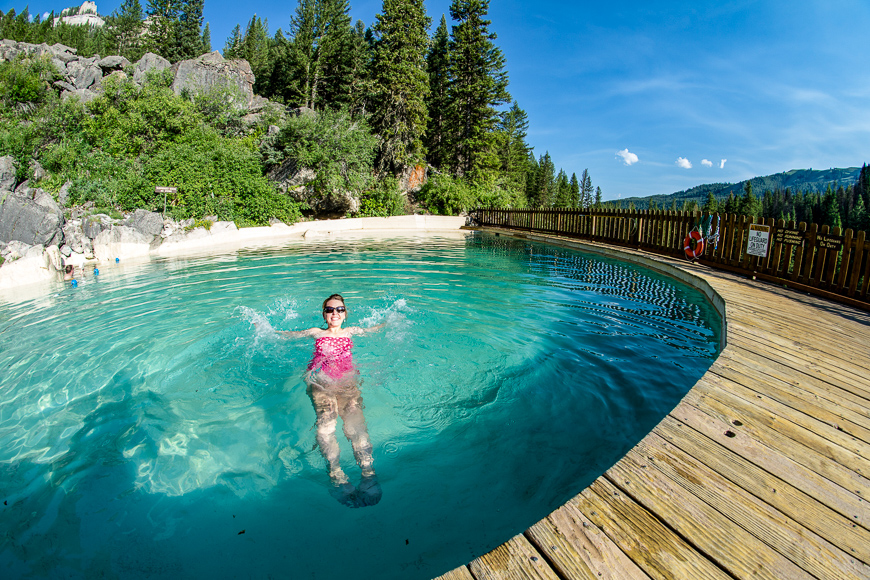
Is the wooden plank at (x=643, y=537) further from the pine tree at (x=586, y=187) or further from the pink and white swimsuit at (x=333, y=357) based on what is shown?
the pine tree at (x=586, y=187)

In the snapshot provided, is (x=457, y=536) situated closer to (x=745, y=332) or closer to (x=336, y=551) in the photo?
(x=336, y=551)

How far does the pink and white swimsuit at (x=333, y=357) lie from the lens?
4.32 meters

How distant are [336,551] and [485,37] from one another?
132 feet

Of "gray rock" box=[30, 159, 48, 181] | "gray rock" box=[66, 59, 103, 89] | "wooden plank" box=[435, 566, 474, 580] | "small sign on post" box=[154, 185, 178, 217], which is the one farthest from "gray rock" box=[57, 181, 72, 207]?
"gray rock" box=[66, 59, 103, 89]

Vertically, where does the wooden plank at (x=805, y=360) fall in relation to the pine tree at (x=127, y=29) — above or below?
below

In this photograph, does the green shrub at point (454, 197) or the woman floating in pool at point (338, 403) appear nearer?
the woman floating in pool at point (338, 403)

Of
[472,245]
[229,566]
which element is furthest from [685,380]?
[472,245]

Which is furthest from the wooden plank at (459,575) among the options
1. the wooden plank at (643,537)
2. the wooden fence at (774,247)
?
the wooden fence at (774,247)

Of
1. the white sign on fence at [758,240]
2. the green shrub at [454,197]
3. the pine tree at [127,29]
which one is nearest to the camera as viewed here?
the white sign on fence at [758,240]

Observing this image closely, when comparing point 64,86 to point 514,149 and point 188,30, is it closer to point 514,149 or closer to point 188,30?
point 188,30

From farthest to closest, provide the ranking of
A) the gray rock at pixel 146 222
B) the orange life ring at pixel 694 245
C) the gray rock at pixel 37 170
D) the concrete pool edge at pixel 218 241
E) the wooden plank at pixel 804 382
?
1. the gray rock at pixel 37 170
2. the gray rock at pixel 146 222
3. the concrete pool edge at pixel 218 241
4. the orange life ring at pixel 694 245
5. the wooden plank at pixel 804 382

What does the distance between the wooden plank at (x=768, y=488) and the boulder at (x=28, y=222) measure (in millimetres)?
17037

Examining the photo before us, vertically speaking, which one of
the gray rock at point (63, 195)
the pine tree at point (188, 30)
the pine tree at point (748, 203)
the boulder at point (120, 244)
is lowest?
the boulder at point (120, 244)

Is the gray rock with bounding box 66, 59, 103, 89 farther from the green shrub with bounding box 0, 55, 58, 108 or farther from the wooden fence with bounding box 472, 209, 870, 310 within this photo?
the wooden fence with bounding box 472, 209, 870, 310
